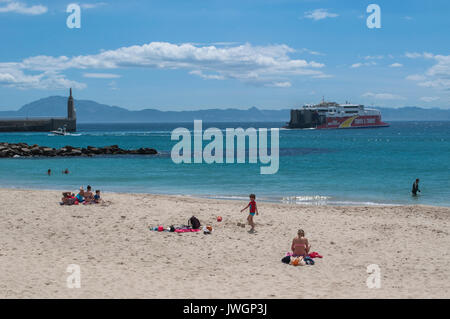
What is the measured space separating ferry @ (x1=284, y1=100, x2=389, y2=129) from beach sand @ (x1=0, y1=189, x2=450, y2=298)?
498 feet

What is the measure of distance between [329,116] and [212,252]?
15988 centimetres

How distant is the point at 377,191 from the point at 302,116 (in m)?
147

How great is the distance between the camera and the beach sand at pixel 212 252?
956cm

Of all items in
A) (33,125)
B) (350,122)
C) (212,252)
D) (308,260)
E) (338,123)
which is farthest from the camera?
(350,122)

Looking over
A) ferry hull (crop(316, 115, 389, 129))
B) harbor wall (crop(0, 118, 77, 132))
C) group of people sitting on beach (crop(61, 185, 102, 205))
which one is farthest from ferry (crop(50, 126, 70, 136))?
→ group of people sitting on beach (crop(61, 185, 102, 205))

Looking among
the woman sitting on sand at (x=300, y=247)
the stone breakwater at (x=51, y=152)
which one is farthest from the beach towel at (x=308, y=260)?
the stone breakwater at (x=51, y=152)

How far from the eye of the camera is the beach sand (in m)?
9.56

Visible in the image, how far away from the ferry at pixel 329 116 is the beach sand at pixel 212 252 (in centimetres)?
15175

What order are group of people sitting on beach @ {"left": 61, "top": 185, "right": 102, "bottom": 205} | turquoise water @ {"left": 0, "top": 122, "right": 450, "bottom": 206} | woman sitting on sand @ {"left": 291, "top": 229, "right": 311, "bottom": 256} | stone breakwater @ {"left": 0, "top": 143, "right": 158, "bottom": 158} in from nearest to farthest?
woman sitting on sand @ {"left": 291, "top": 229, "right": 311, "bottom": 256} < group of people sitting on beach @ {"left": 61, "top": 185, "right": 102, "bottom": 205} < turquoise water @ {"left": 0, "top": 122, "right": 450, "bottom": 206} < stone breakwater @ {"left": 0, "top": 143, "right": 158, "bottom": 158}

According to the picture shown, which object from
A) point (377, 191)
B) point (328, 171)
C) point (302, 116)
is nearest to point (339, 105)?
point (302, 116)

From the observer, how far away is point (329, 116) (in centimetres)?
16750

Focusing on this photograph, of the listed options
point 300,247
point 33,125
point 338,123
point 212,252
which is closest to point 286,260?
point 300,247

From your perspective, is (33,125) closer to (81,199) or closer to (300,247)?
(81,199)

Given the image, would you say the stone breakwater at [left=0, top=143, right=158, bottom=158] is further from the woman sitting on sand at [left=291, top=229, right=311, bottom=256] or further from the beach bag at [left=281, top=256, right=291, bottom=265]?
the beach bag at [left=281, top=256, right=291, bottom=265]
